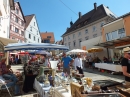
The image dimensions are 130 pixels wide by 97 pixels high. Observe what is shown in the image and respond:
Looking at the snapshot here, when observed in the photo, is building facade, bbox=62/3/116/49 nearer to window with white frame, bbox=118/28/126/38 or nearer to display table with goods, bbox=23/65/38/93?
window with white frame, bbox=118/28/126/38

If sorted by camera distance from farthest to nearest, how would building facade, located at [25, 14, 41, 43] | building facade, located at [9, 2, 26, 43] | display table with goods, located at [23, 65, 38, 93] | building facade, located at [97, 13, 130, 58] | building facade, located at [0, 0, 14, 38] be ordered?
1. building facade, located at [25, 14, 41, 43]
2. building facade, located at [9, 2, 26, 43]
3. building facade, located at [97, 13, 130, 58]
4. building facade, located at [0, 0, 14, 38]
5. display table with goods, located at [23, 65, 38, 93]

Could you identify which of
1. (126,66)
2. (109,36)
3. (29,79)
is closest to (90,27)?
(109,36)

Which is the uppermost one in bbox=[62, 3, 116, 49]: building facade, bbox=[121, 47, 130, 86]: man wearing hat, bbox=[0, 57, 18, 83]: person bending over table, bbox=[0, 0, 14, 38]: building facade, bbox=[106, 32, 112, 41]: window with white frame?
bbox=[62, 3, 116, 49]: building facade

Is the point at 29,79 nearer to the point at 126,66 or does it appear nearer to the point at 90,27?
the point at 126,66

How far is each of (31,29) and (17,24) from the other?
7.67 m

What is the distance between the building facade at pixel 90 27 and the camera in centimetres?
3000

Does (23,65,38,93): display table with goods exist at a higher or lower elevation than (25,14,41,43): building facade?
lower

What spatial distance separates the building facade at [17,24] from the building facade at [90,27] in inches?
616

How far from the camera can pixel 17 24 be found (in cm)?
3081

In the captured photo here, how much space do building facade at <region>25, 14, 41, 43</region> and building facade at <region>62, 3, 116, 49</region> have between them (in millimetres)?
10163

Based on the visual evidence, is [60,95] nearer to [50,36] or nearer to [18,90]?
[18,90]

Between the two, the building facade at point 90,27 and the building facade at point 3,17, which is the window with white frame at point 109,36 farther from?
the building facade at point 3,17

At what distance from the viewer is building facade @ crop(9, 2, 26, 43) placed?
28562mm

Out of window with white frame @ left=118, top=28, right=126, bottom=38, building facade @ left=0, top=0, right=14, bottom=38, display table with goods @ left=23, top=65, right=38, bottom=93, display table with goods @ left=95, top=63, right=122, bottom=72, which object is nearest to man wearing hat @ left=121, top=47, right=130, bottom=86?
display table with goods @ left=23, top=65, right=38, bottom=93
